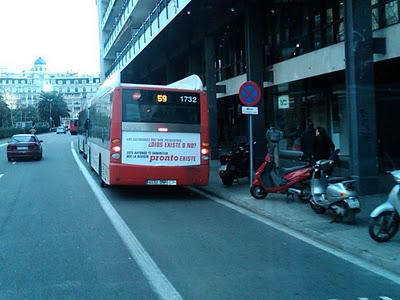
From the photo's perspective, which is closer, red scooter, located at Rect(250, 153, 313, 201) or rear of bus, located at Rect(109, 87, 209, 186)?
red scooter, located at Rect(250, 153, 313, 201)

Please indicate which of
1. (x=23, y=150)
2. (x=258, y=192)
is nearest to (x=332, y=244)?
(x=258, y=192)

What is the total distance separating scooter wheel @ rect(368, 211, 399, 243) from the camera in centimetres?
780

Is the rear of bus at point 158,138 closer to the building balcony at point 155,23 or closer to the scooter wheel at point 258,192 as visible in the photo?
the scooter wheel at point 258,192

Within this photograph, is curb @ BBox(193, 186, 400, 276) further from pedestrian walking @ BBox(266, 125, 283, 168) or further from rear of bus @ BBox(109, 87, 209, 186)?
pedestrian walking @ BBox(266, 125, 283, 168)

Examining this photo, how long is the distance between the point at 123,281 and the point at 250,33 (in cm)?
1394

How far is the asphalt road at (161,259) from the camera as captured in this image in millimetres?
5766

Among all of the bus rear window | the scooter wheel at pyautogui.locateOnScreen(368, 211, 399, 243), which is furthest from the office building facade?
the scooter wheel at pyautogui.locateOnScreen(368, 211, 399, 243)

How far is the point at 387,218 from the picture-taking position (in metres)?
7.84

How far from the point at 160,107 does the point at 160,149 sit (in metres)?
1.08

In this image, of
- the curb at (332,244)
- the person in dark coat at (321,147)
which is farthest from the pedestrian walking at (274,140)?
the curb at (332,244)

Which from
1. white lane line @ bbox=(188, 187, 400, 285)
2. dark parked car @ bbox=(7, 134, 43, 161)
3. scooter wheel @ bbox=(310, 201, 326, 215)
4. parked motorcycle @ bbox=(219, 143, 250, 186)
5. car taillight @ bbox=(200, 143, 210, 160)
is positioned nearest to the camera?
white lane line @ bbox=(188, 187, 400, 285)

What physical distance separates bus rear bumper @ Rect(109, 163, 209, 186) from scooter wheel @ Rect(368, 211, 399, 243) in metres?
6.14

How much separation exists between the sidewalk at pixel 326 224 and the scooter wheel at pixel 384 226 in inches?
4.1

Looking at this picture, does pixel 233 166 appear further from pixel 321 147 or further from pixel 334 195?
pixel 334 195
